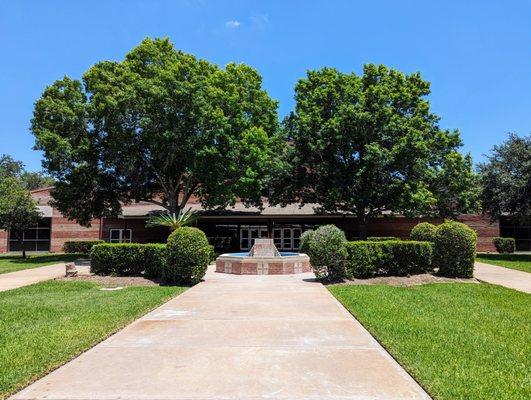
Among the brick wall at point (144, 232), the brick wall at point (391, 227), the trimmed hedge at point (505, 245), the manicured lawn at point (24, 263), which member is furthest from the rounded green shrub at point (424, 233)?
the brick wall at point (144, 232)

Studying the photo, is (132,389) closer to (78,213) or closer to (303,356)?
(303,356)

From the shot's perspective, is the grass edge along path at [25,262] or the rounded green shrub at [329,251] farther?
the grass edge along path at [25,262]

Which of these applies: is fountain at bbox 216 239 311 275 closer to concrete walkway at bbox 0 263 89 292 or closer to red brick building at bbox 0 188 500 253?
concrete walkway at bbox 0 263 89 292

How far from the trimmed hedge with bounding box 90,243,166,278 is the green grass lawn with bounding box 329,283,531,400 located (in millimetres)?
6779

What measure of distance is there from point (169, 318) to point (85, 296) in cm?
436

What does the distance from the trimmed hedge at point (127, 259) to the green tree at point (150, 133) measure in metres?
8.80

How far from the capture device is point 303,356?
19.7 feet

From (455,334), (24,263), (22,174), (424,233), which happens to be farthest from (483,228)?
(22,174)

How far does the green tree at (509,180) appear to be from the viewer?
26.0 meters

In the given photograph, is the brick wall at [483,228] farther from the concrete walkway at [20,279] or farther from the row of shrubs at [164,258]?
the concrete walkway at [20,279]

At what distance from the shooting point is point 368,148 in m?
23.0

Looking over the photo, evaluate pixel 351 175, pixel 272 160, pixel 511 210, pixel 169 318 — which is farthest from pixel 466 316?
pixel 511 210

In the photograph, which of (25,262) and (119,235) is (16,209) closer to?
(25,262)

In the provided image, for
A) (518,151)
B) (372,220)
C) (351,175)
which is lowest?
(372,220)
